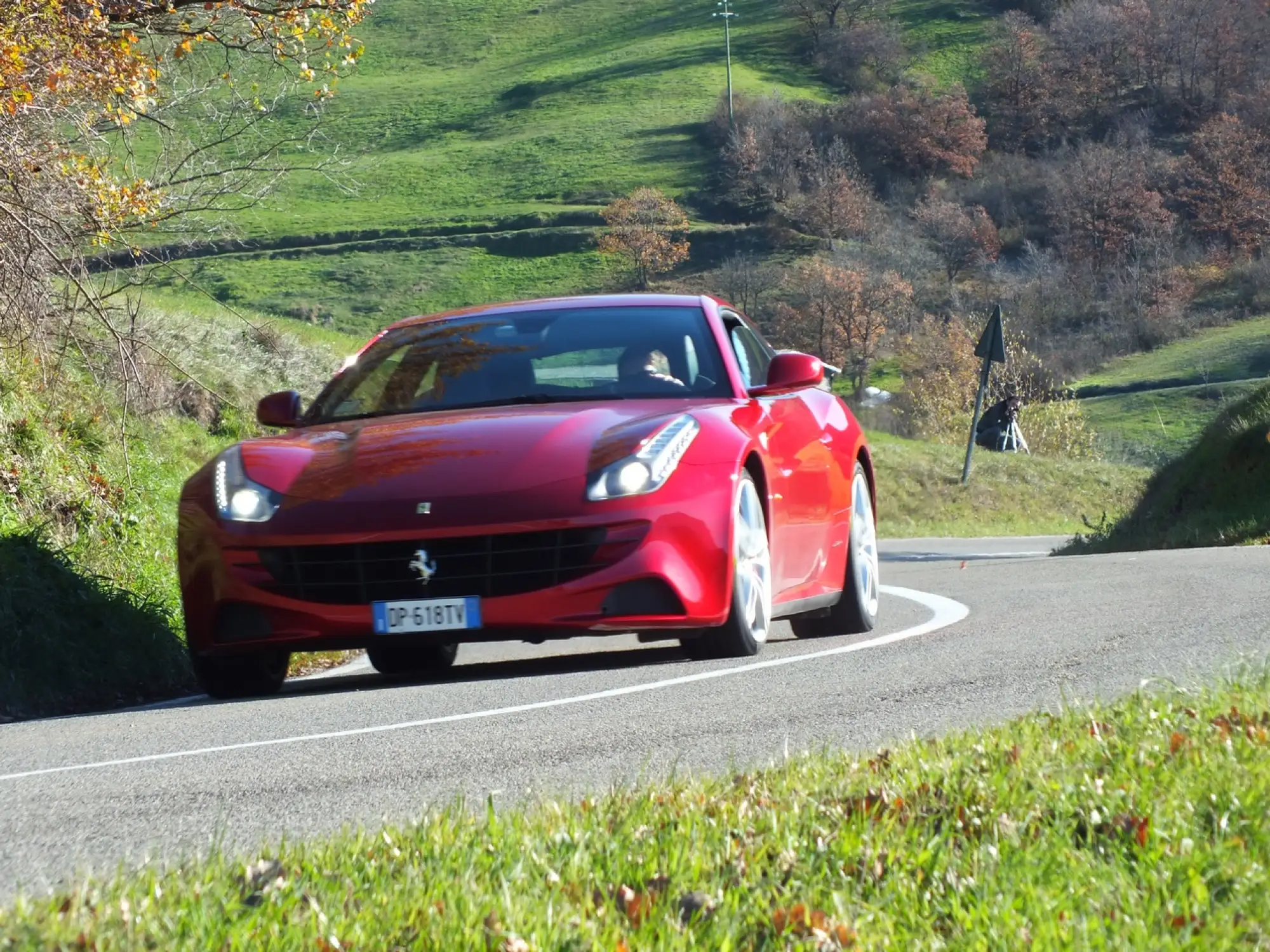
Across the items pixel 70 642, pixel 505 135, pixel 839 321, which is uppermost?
pixel 70 642

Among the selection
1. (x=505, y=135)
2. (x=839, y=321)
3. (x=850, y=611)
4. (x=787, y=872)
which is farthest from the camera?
(x=505, y=135)

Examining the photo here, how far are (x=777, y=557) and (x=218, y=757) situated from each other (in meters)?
3.02

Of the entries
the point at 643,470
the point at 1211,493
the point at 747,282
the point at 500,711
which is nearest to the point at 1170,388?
the point at 747,282

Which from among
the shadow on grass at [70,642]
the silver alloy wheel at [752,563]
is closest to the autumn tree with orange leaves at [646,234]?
the shadow on grass at [70,642]

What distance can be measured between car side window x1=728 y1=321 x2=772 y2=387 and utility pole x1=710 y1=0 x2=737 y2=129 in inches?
4378

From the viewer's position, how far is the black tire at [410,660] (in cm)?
874

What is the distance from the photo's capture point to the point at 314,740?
5.73m

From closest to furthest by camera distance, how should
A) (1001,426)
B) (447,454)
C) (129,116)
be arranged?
(447,454) → (129,116) → (1001,426)

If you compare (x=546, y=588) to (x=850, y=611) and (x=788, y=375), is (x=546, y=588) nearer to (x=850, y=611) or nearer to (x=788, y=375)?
(x=788, y=375)

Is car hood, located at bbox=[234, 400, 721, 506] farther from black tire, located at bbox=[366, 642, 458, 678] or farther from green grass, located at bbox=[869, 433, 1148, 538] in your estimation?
green grass, located at bbox=[869, 433, 1148, 538]

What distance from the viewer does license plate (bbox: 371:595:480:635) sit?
674 centimetres

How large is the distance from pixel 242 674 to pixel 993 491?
40330mm

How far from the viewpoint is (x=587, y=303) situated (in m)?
8.59

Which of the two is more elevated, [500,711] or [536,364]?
[536,364]
